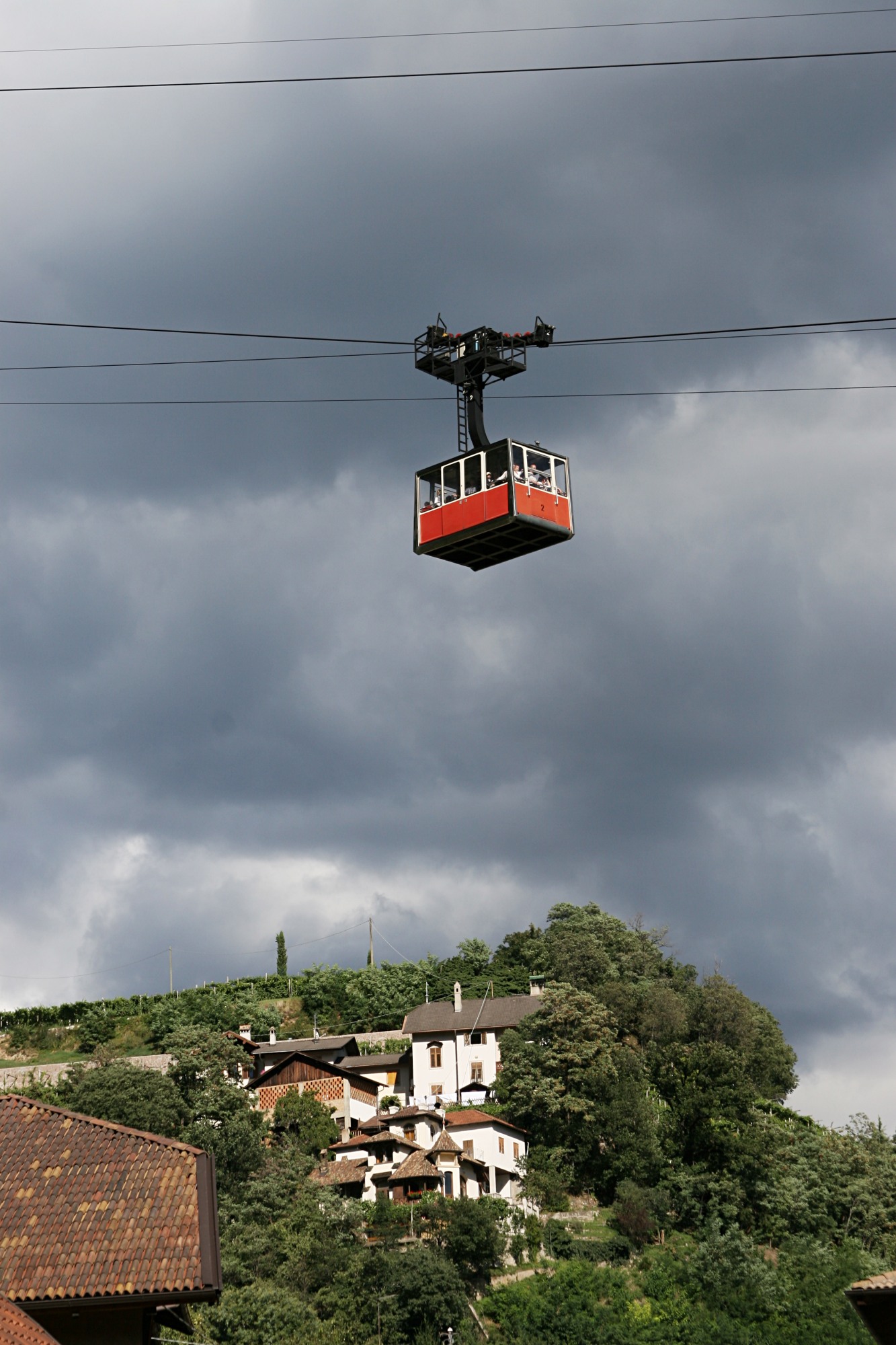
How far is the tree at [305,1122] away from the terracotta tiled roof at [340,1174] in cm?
159

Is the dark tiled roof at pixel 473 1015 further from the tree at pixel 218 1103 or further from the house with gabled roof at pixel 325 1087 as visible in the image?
the tree at pixel 218 1103

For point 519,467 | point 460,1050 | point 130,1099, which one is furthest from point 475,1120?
point 519,467

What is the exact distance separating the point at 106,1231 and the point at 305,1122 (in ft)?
181

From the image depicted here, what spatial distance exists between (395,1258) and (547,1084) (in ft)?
61.9

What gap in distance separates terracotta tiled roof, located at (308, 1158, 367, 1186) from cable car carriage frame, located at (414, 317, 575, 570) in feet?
152

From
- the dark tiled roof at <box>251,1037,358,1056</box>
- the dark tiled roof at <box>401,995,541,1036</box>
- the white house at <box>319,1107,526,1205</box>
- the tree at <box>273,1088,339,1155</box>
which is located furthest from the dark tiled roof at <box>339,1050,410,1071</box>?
the tree at <box>273,1088,339,1155</box>

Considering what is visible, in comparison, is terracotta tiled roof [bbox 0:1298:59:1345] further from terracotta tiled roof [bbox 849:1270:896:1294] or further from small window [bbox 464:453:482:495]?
small window [bbox 464:453:482:495]

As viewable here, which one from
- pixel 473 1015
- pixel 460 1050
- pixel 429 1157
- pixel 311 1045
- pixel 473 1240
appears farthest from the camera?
pixel 473 1015

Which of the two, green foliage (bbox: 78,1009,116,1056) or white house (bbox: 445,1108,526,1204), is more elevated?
green foliage (bbox: 78,1009,116,1056)

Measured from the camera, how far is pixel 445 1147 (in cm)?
6919

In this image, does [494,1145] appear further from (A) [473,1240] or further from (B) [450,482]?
(B) [450,482]

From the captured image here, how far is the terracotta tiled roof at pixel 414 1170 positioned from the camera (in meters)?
67.7

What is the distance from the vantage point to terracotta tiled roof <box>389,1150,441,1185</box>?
222 feet

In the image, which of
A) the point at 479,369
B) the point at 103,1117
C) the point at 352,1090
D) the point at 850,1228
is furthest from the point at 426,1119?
the point at 479,369
